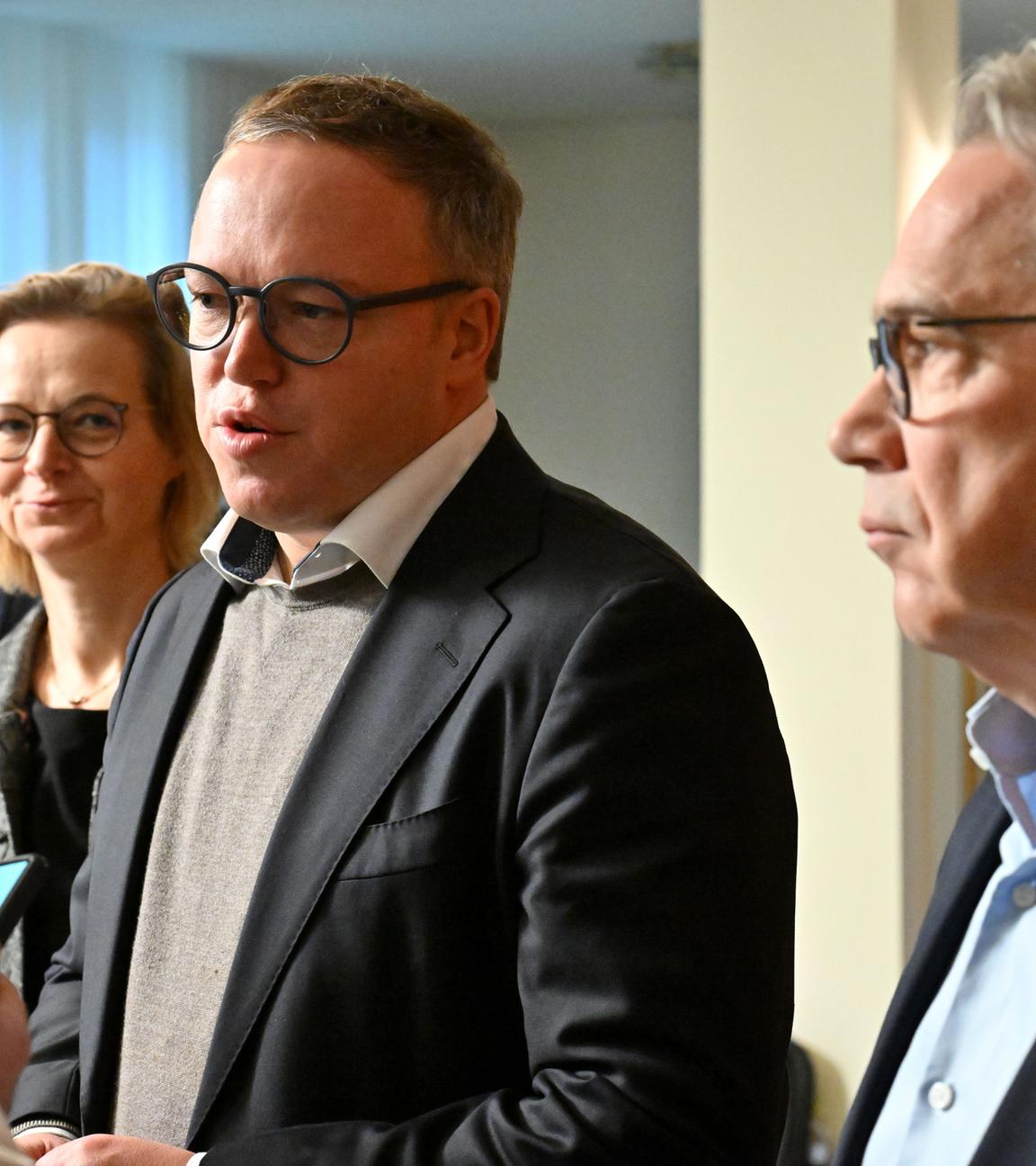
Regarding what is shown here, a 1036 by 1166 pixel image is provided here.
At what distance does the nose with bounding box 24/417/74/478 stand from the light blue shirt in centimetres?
155

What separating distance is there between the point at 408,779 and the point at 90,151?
545 cm

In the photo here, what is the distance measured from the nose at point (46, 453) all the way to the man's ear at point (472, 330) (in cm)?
92

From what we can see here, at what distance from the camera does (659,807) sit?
1.35 m

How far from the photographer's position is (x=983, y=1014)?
3.71 ft

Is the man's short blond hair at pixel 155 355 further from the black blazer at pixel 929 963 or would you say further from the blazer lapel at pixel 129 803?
the black blazer at pixel 929 963

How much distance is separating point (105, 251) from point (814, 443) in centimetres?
376

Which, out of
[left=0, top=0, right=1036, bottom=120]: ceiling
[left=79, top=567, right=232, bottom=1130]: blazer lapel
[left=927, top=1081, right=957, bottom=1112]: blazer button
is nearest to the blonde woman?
[left=79, top=567, right=232, bottom=1130]: blazer lapel

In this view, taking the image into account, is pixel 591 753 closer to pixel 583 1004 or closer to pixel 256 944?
pixel 583 1004

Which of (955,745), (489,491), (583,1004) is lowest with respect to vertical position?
(955,745)

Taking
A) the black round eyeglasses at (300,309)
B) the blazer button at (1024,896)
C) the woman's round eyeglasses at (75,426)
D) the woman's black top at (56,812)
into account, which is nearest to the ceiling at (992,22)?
the woman's round eyeglasses at (75,426)

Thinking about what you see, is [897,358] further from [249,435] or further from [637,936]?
[249,435]

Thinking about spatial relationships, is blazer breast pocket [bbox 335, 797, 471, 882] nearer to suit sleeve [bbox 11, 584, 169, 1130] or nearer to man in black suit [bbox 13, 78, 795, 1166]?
man in black suit [bbox 13, 78, 795, 1166]

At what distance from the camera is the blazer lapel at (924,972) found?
126 centimetres

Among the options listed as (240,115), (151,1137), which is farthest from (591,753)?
(240,115)
